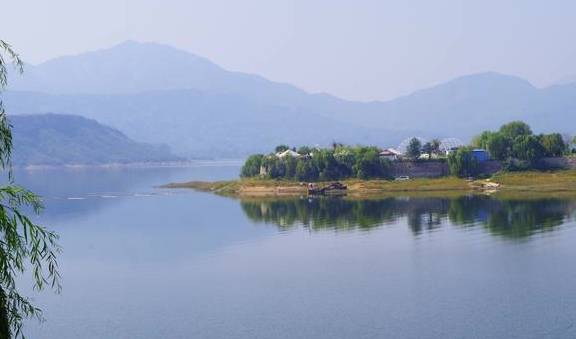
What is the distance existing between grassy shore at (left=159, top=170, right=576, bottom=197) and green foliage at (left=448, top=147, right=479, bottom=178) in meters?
1.82

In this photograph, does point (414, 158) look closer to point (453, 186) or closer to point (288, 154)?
point (453, 186)

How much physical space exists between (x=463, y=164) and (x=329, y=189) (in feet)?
59.4

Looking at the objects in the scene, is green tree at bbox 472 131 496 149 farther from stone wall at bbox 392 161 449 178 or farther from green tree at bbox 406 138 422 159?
green tree at bbox 406 138 422 159

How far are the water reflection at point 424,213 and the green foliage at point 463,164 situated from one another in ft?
56.4

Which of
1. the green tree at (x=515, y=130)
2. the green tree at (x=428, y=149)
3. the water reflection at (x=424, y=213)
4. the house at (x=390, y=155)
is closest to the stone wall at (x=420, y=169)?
the house at (x=390, y=155)

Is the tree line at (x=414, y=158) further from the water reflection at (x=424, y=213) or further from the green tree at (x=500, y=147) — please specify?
the water reflection at (x=424, y=213)

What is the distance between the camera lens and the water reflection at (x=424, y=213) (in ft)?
198

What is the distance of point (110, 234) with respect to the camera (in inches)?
2603

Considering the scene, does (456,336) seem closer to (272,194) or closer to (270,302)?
(270,302)

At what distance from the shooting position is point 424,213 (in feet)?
233

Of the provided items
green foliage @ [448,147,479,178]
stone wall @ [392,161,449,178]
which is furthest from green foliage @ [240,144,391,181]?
green foliage @ [448,147,479,178]

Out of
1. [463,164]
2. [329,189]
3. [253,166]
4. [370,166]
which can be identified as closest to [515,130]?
[463,164]

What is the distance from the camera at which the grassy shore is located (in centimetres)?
9081

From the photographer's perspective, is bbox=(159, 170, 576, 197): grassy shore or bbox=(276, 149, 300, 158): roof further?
bbox=(276, 149, 300, 158): roof
